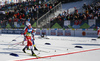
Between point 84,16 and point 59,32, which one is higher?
point 84,16

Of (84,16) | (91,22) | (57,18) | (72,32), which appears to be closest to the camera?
(91,22)

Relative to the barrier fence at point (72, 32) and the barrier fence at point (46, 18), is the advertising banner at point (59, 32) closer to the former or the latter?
the barrier fence at point (72, 32)

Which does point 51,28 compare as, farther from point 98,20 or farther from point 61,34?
point 98,20

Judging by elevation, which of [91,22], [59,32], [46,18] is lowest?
[59,32]

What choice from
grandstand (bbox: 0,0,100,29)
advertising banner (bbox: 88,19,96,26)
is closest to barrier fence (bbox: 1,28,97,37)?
grandstand (bbox: 0,0,100,29)

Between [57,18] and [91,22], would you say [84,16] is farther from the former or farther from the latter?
[57,18]

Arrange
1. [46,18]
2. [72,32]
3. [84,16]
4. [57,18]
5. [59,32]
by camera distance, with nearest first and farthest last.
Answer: [84,16]
[72,32]
[59,32]
[57,18]
[46,18]

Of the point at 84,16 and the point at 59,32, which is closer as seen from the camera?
the point at 84,16

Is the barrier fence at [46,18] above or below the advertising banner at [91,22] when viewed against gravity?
above

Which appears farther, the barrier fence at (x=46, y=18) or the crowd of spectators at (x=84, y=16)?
the barrier fence at (x=46, y=18)

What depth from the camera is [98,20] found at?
78.0 feet

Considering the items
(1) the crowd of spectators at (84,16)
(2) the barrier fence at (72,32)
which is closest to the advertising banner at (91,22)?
(1) the crowd of spectators at (84,16)

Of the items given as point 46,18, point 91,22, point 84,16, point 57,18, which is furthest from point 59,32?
point 91,22

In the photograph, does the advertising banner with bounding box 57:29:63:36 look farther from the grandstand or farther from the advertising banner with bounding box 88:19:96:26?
the advertising banner with bounding box 88:19:96:26
